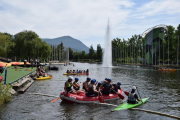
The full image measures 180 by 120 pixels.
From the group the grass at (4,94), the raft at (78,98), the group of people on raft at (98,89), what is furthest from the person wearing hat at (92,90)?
the grass at (4,94)

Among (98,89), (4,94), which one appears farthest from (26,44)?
(98,89)

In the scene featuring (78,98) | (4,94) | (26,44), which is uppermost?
(26,44)

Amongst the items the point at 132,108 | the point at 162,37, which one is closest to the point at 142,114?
the point at 132,108

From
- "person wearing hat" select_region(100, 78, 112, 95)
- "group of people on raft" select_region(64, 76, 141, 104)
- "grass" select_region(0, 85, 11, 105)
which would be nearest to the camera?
"grass" select_region(0, 85, 11, 105)

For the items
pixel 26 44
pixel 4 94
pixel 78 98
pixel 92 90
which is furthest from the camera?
pixel 26 44

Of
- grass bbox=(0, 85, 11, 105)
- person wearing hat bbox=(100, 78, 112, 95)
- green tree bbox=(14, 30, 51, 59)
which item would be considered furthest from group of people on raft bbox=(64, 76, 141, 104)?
green tree bbox=(14, 30, 51, 59)

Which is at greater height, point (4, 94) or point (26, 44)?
point (26, 44)

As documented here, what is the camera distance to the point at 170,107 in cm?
1418

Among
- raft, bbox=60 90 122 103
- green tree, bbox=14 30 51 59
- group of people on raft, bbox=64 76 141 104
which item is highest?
green tree, bbox=14 30 51 59

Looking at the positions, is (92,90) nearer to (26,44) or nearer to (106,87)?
(106,87)

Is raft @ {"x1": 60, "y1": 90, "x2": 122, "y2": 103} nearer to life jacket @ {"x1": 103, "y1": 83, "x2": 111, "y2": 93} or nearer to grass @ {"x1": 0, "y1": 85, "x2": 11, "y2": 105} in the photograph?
life jacket @ {"x1": 103, "y1": 83, "x2": 111, "y2": 93}

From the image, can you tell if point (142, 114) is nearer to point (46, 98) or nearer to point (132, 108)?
point (132, 108)

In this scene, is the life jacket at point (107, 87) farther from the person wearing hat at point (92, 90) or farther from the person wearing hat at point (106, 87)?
the person wearing hat at point (92, 90)

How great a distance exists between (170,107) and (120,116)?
5.35 meters
